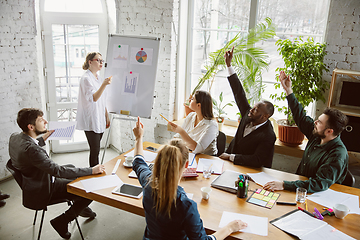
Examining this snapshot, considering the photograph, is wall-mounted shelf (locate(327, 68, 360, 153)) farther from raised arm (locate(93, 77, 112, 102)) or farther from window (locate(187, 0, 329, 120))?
raised arm (locate(93, 77, 112, 102))

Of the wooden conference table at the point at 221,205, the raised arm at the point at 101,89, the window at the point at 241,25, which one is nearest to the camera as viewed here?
the wooden conference table at the point at 221,205

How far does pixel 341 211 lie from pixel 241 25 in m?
2.75

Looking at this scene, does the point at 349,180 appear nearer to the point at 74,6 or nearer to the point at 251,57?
the point at 251,57

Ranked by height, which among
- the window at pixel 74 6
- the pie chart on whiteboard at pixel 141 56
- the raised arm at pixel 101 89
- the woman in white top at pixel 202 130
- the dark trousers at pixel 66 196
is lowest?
the dark trousers at pixel 66 196

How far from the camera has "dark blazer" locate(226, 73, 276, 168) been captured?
2863mm

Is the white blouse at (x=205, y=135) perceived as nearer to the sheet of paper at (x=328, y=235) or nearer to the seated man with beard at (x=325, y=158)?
the seated man with beard at (x=325, y=158)

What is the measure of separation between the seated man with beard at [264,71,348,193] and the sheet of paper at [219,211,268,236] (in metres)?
0.43

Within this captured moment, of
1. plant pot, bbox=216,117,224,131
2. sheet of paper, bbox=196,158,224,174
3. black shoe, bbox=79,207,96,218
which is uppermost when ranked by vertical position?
plant pot, bbox=216,117,224,131

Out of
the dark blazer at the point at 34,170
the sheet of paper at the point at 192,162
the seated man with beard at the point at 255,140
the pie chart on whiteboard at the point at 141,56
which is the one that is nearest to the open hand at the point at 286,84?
the seated man with beard at the point at 255,140

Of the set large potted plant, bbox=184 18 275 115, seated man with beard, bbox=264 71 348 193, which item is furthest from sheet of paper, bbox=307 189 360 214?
large potted plant, bbox=184 18 275 115

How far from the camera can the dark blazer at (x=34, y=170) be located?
2.48 meters

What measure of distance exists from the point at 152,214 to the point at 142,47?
2.46 metres

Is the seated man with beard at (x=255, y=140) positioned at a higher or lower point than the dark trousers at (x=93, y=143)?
higher

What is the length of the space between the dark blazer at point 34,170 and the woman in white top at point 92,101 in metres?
1.03
